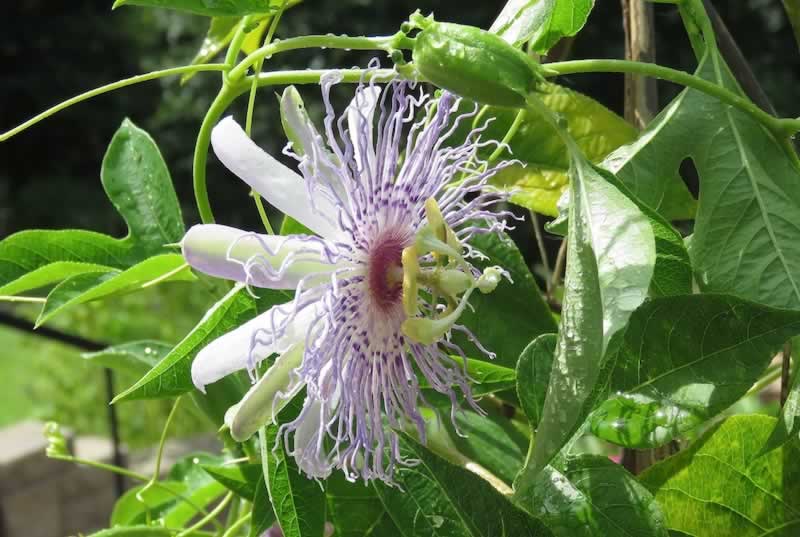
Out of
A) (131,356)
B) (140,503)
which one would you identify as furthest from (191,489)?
(131,356)

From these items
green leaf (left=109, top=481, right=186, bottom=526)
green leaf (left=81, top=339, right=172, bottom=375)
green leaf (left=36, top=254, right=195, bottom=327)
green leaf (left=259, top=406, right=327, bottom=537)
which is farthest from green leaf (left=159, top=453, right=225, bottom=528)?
green leaf (left=259, top=406, right=327, bottom=537)

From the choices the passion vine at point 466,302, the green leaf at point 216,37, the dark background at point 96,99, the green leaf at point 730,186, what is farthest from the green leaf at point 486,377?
the dark background at point 96,99

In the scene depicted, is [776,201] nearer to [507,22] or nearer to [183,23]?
[507,22]

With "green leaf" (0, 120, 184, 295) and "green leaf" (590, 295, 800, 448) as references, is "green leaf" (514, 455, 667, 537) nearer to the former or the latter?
"green leaf" (590, 295, 800, 448)

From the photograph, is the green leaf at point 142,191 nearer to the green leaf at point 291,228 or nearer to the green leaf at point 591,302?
the green leaf at point 291,228

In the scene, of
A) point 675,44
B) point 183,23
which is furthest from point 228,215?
point 675,44

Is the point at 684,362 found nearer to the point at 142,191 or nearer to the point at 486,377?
the point at 486,377
